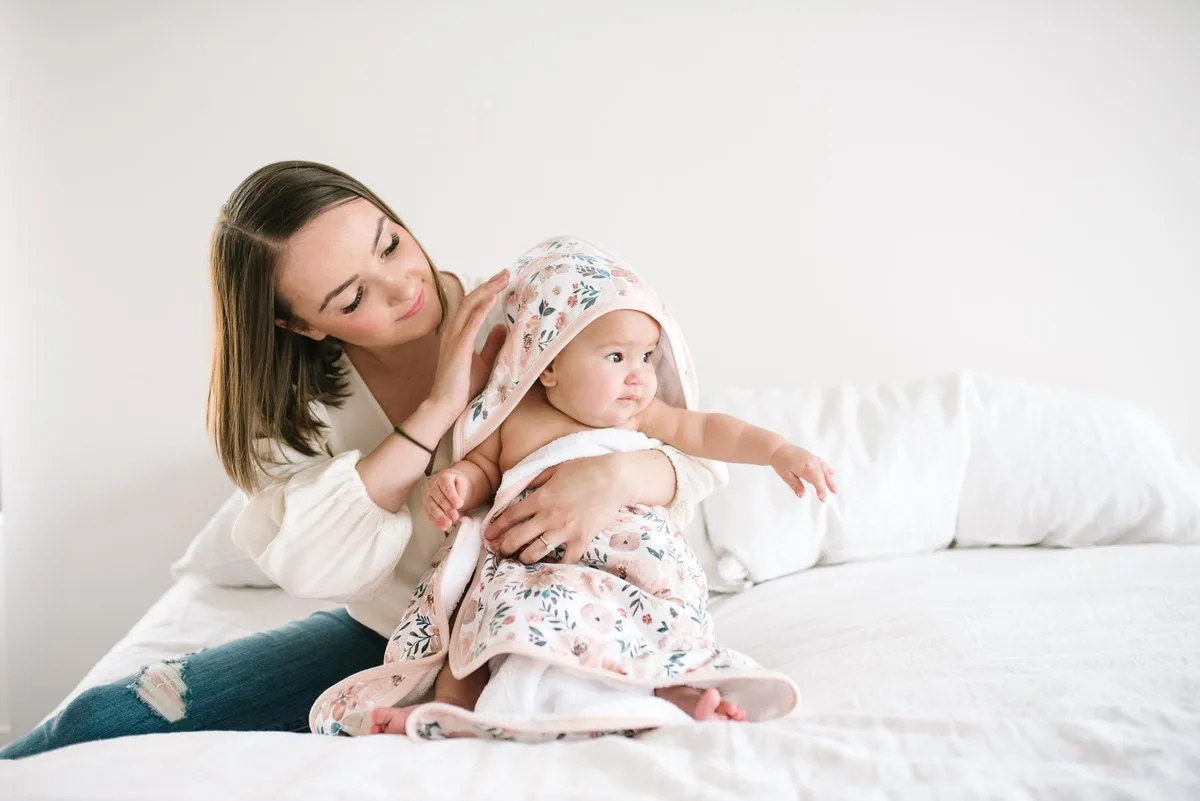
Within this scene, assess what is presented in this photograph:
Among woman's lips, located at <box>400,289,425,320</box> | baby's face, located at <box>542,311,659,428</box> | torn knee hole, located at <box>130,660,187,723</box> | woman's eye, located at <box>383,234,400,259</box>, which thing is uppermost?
woman's eye, located at <box>383,234,400,259</box>

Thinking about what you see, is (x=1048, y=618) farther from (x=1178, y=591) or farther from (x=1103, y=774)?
(x=1103, y=774)

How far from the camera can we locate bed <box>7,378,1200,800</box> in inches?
31.4

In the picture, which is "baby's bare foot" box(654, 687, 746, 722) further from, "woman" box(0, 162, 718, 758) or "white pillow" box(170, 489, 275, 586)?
"white pillow" box(170, 489, 275, 586)

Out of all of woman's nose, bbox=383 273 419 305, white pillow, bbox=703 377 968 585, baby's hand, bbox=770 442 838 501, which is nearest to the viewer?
baby's hand, bbox=770 442 838 501

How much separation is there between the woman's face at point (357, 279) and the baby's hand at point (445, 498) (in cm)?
23

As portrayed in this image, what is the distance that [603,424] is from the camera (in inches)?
48.4

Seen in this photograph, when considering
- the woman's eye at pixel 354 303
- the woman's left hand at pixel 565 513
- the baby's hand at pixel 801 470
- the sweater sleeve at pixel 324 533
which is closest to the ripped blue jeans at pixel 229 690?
the sweater sleeve at pixel 324 533

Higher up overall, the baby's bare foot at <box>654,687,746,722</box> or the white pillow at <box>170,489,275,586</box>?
the baby's bare foot at <box>654,687,746,722</box>

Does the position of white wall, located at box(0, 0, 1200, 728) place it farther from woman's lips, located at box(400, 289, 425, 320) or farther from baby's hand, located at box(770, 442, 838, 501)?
baby's hand, located at box(770, 442, 838, 501)

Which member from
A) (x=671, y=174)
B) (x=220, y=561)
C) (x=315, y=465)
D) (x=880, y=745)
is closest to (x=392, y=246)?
(x=315, y=465)

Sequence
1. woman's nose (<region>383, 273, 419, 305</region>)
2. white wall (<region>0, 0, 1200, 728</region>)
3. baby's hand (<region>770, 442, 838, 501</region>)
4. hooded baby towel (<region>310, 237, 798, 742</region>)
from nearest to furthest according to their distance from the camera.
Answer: hooded baby towel (<region>310, 237, 798, 742</region>) → baby's hand (<region>770, 442, 838, 501</region>) → woman's nose (<region>383, 273, 419, 305</region>) → white wall (<region>0, 0, 1200, 728</region>)

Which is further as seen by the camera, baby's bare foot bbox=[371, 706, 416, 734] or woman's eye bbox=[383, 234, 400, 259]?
woman's eye bbox=[383, 234, 400, 259]

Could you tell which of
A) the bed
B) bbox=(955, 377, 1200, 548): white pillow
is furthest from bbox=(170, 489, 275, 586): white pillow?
bbox=(955, 377, 1200, 548): white pillow

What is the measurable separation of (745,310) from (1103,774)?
4.94 ft
